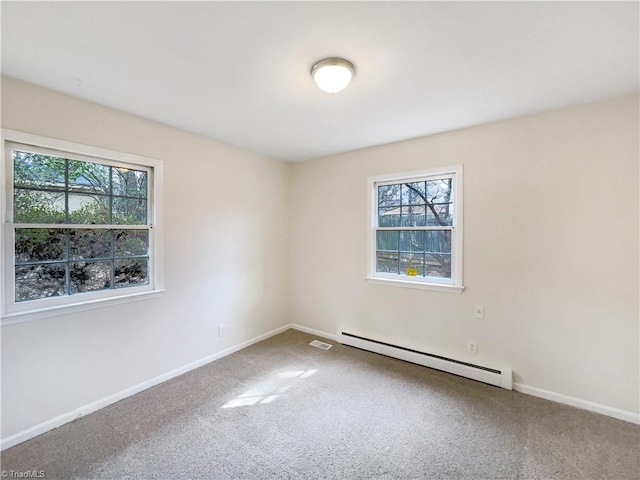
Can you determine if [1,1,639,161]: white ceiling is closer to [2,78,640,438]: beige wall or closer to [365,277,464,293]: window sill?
[2,78,640,438]: beige wall

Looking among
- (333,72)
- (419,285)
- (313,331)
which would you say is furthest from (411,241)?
→ (333,72)

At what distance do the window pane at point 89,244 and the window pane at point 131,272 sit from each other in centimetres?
14

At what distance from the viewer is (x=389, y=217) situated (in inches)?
130

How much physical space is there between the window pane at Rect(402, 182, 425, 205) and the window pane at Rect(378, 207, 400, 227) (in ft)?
0.48

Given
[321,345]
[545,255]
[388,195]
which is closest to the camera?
[545,255]

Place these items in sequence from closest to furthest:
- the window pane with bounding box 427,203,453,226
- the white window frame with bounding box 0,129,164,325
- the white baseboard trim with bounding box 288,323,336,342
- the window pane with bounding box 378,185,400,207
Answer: the white window frame with bounding box 0,129,164,325 < the window pane with bounding box 427,203,453,226 < the window pane with bounding box 378,185,400,207 < the white baseboard trim with bounding box 288,323,336,342

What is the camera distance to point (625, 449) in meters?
1.81

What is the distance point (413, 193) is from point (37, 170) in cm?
326

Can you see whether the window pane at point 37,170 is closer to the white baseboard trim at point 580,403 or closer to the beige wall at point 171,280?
the beige wall at point 171,280

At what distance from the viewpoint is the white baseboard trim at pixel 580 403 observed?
207cm

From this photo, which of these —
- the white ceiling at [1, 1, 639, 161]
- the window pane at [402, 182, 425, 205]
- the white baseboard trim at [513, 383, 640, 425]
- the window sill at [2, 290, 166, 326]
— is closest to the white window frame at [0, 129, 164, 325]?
the window sill at [2, 290, 166, 326]

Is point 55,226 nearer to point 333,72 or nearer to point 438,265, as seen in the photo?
point 333,72

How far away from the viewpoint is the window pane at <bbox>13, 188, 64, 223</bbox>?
193cm

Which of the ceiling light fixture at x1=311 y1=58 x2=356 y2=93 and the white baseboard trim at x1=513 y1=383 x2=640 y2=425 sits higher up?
the ceiling light fixture at x1=311 y1=58 x2=356 y2=93
